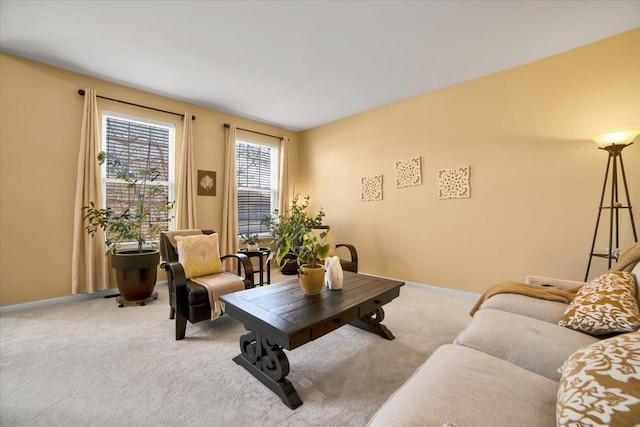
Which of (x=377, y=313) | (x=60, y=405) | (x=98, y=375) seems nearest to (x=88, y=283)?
(x=98, y=375)

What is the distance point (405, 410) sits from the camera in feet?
2.86

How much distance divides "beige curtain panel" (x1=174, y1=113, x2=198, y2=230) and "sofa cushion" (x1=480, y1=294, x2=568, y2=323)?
3924 millimetres

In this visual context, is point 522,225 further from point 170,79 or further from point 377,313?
point 170,79

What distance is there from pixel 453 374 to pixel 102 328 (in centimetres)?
304

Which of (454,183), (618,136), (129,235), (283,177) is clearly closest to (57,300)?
(129,235)

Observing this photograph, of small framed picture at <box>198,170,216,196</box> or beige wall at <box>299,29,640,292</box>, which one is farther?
small framed picture at <box>198,170,216,196</box>

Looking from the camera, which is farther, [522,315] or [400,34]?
[400,34]

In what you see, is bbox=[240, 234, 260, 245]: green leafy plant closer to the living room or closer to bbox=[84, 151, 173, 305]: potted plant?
bbox=[84, 151, 173, 305]: potted plant

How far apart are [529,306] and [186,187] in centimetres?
429

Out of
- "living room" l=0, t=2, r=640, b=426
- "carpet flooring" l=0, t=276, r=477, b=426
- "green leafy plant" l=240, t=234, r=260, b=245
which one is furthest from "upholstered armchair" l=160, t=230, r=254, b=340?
"living room" l=0, t=2, r=640, b=426

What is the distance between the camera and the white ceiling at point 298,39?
2266 mm

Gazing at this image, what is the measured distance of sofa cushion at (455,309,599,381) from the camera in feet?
3.95

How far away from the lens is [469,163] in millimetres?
3525

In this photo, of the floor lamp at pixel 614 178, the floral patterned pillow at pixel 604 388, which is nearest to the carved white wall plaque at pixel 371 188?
the floor lamp at pixel 614 178
